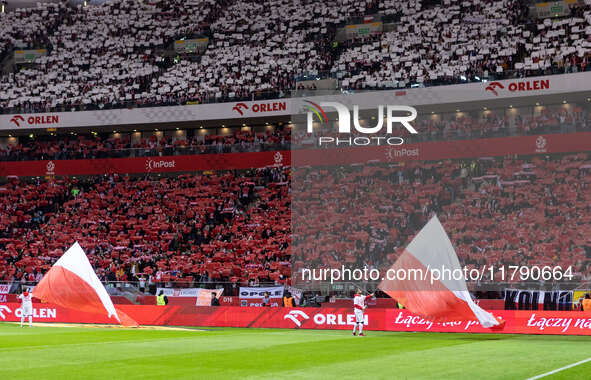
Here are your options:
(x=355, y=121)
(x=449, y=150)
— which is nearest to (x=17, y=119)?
(x=355, y=121)

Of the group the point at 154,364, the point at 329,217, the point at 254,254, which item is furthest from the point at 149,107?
the point at 154,364

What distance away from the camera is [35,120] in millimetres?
58094

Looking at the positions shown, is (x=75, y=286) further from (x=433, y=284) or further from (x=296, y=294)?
(x=433, y=284)

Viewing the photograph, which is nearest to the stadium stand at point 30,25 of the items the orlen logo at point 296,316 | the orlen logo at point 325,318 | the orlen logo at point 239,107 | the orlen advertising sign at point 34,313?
the orlen logo at point 239,107

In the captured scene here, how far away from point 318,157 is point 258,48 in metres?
22.0

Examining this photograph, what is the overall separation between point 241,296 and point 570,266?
591 inches

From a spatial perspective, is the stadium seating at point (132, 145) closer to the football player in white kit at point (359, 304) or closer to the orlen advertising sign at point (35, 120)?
the orlen advertising sign at point (35, 120)

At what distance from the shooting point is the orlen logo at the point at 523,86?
45.7 metres

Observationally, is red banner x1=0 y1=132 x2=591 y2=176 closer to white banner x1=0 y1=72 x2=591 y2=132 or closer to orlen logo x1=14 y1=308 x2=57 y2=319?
white banner x1=0 y1=72 x2=591 y2=132

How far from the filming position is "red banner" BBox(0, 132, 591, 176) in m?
38.2

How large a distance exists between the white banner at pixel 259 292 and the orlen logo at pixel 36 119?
83.4ft

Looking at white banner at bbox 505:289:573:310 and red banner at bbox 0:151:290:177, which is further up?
red banner at bbox 0:151:290:177

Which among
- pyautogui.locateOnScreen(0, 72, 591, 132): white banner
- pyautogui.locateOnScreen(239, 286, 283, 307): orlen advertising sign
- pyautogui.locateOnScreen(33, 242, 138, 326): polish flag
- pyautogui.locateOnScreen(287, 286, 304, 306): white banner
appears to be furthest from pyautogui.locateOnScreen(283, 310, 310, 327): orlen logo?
pyautogui.locateOnScreen(0, 72, 591, 132): white banner

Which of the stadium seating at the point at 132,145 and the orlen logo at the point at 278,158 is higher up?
the stadium seating at the point at 132,145
